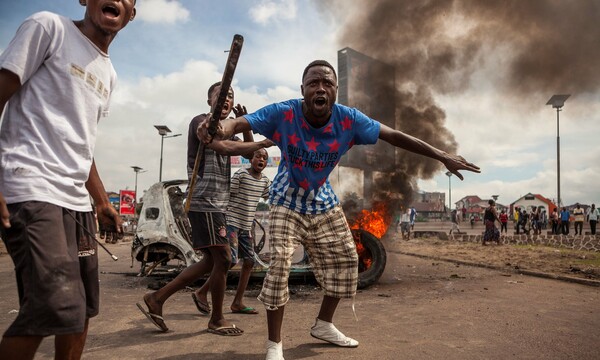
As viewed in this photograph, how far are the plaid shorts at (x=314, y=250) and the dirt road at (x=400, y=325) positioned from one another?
463mm

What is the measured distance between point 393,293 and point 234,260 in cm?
253

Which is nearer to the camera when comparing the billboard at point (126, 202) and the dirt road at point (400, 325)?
the dirt road at point (400, 325)

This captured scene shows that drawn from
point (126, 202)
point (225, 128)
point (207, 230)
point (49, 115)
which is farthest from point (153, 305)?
point (126, 202)

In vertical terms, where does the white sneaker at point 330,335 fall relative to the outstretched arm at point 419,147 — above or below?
below

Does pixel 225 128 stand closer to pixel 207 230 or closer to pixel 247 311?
pixel 207 230

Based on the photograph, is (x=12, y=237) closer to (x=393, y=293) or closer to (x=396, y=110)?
(x=393, y=293)

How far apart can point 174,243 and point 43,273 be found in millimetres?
5022

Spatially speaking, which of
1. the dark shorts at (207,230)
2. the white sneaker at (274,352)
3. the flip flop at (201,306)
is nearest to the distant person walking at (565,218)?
the flip flop at (201,306)

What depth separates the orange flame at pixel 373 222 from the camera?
8.11 meters

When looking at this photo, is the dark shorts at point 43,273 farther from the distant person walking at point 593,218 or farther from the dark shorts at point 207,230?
the distant person walking at point 593,218

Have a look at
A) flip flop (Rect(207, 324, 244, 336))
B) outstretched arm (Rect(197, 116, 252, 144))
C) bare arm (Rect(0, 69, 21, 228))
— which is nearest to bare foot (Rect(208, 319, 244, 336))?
flip flop (Rect(207, 324, 244, 336))

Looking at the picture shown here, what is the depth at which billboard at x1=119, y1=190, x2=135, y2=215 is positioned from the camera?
2962 cm

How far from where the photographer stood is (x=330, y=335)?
3451mm

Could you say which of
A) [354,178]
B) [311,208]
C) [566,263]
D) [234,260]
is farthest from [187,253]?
[354,178]
